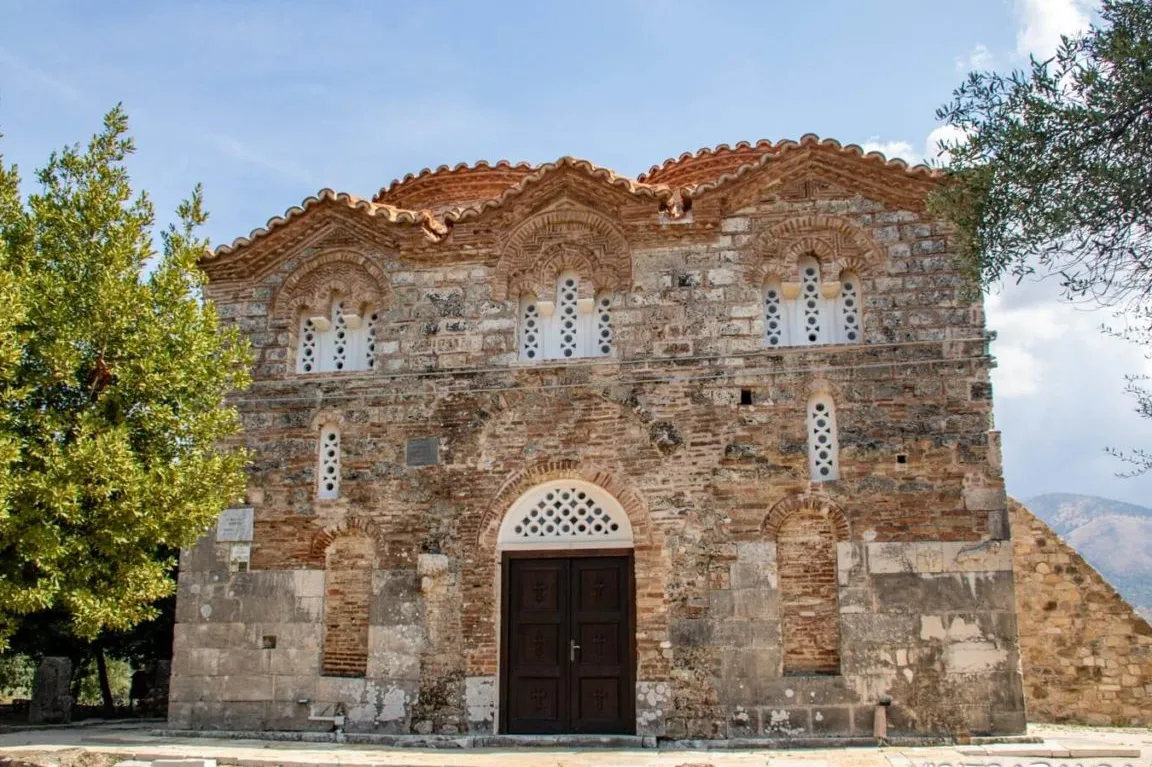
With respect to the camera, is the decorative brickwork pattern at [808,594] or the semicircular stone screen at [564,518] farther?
the semicircular stone screen at [564,518]

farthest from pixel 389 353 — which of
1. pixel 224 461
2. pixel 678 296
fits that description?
pixel 678 296

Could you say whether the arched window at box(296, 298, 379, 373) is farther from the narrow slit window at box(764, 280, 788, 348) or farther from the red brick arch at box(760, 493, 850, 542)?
the red brick arch at box(760, 493, 850, 542)

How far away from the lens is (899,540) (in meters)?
10.9

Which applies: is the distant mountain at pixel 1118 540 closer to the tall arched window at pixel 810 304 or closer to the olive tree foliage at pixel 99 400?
the tall arched window at pixel 810 304

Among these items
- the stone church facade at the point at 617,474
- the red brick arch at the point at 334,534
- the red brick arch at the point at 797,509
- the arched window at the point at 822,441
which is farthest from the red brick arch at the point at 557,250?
the red brick arch at the point at 797,509

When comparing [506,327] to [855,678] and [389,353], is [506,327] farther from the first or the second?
[855,678]

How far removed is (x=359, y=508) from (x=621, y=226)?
14.1 feet

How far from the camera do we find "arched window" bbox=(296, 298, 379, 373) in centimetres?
1258

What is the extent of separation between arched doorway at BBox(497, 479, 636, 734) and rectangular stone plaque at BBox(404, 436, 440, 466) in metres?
1.06

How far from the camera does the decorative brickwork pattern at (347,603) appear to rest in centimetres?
1167

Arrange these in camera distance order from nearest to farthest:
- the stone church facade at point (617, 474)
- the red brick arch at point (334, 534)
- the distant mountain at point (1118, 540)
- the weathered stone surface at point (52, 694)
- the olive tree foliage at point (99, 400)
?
the olive tree foliage at point (99, 400) → the stone church facade at point (617, 474) → the red brick arch at point (334, 534) → the weathered stone surface at point (52, 694) → the distant mountain at point (1118, 540)

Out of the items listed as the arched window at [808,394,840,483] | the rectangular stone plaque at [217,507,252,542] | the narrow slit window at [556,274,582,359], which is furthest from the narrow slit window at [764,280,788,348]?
the rectangular stone plaque at [217,507,252,542]

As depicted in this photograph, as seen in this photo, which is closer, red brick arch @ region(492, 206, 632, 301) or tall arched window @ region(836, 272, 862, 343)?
tall arched window @ region(836, 272, 862, 343)

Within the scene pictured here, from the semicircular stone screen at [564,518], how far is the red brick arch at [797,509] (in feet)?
5.24
